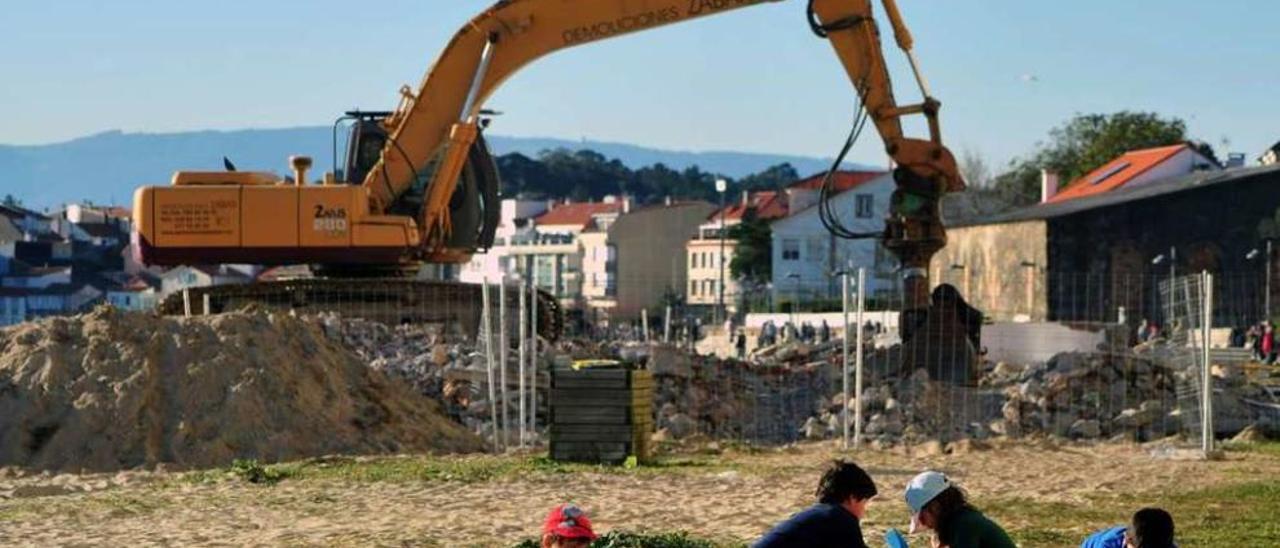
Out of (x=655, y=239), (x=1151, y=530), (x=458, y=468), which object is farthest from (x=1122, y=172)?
(x=1151, y=530)

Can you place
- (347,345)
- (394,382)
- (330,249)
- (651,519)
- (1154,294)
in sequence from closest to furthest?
1. (651,519)
2. (394,382)
3. (347,345)
4. (330,249)
5. (1154,294)

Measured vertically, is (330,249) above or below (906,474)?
above

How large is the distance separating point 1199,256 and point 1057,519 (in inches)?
2056

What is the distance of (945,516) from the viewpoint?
36.9ft

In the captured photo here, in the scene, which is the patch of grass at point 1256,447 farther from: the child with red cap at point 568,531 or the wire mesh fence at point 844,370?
the child with red cap at point 568,531

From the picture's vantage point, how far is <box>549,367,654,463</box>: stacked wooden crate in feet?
77.8

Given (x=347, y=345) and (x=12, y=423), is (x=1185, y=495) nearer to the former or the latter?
(x=12, y=423)

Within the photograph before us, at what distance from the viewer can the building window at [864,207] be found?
112 meters

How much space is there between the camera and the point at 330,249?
3616cm

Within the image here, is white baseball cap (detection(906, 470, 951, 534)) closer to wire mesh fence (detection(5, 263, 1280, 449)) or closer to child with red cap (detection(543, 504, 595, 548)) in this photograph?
child with red cap (detection(543, 504, 595, 548))

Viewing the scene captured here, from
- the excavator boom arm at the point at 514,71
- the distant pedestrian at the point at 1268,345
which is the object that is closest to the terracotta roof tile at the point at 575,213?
the distant pedestrian at the point at 1268,345

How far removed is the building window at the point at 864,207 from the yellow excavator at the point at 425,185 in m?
76.1

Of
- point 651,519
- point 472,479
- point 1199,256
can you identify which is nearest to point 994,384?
point 472,479

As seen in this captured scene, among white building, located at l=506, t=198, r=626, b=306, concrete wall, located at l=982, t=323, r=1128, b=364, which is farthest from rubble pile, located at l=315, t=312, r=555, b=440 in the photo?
white building, located at l=506, t=198, r=626, b=306
